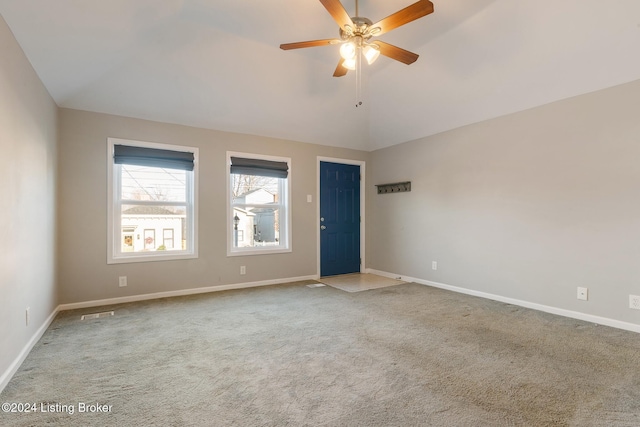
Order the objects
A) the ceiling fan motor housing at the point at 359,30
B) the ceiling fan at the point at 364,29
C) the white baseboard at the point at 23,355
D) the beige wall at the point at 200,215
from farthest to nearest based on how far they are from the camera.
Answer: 1. the beige wall at the point at 200,215
2. the ceiling fan motor housing at the point at 359,30
3. the ceiling fan at the point at 364,29
4. the white baseboard at the point at 23,355

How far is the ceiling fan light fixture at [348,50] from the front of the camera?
2.52m

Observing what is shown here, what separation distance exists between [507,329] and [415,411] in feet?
5.74

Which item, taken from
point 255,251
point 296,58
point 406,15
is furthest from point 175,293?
point 406,15

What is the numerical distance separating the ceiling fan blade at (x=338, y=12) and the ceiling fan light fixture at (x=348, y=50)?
146 millimetres

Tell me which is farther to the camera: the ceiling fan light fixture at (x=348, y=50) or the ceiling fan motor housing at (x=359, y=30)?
the ceiling fan light fixture at (x=348, y=50)

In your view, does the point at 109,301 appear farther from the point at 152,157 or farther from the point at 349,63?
the point at 349,63

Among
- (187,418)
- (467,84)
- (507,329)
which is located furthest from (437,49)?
(187,418)

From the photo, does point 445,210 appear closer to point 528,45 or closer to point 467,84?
point 467,84

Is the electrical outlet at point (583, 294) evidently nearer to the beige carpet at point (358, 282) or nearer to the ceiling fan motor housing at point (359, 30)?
the beige carpet at point (358, 282)

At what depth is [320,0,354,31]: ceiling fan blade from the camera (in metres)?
2.07

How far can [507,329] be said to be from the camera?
9.72 ft

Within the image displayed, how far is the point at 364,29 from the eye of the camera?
2.38 m

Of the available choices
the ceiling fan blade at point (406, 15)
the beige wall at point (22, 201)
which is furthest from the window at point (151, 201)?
the ceiling fan blade at point (406, 15)

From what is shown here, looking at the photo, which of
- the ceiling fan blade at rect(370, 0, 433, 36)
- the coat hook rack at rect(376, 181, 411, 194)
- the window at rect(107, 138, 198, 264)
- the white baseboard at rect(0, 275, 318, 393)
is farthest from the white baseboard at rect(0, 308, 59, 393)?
the coat hook rack at rect(376, 181, 411, 194)
